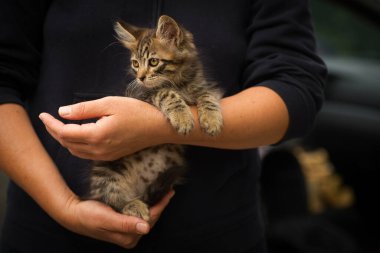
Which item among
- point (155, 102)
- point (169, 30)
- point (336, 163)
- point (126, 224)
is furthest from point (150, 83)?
point (336, 163)

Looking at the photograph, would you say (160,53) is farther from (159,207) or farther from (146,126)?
(159,207)

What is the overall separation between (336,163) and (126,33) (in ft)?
7.97

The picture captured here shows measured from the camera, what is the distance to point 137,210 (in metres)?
1.15

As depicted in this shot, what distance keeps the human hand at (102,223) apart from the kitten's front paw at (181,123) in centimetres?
23

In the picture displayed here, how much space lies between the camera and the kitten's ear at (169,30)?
106cm

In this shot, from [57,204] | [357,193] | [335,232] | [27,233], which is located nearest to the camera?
[57,204]

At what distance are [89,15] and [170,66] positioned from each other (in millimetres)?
249

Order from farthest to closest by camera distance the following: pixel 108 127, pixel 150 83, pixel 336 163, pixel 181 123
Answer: pixel 336 163, pixel 150 83, pixel 181 123, pixel 108 127

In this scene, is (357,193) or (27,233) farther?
(357,193)

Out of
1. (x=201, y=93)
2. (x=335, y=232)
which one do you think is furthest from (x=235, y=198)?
(x=335, y=232)

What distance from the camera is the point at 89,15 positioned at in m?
1.12

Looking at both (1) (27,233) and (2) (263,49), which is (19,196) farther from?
(2) (263,49)

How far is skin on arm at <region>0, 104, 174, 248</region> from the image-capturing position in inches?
42.4

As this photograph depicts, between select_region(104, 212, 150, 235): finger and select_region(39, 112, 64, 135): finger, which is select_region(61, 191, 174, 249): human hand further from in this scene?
select_region(39, 112, 64, 135): finger
